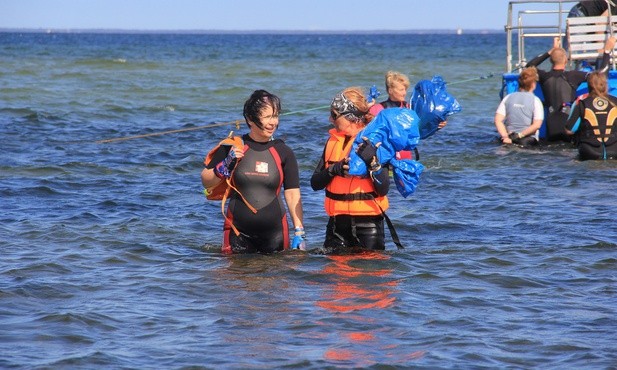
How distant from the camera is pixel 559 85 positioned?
48.8 ft

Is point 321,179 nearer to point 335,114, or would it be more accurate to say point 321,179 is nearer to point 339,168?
point 339,168

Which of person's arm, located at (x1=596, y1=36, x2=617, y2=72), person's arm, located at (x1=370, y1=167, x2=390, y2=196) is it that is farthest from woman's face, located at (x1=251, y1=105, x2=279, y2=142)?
person's arm, located at (x1=596, y1=36, x2=617, y2=72)

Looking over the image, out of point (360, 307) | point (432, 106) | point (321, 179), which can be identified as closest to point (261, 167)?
point (321, 179)

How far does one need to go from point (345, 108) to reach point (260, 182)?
0.80m

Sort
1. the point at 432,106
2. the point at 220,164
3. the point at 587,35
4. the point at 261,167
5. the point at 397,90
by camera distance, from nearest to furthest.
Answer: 1. the point at 220,164
2. the point at 261,167
3. the point at 432,106
4. the point at 397,90
5. the point at 587,35

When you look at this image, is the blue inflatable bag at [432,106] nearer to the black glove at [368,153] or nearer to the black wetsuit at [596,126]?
the black glove at [368,153]

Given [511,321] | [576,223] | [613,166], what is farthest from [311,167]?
[511,321]

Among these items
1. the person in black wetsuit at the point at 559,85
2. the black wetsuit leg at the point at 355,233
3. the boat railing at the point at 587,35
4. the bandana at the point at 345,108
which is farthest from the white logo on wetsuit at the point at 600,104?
the bandana at the point at 345,108

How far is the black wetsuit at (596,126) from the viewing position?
12891mm

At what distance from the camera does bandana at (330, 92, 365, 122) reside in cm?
689

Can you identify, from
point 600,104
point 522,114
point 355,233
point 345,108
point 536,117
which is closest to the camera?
point 345,108

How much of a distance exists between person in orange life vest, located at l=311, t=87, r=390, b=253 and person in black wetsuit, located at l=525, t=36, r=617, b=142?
8.25 metres

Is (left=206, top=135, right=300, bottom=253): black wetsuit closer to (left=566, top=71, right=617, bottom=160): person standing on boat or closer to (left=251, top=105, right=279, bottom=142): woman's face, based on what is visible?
(left=251, top=105, right=279, bottom=142): woman's face

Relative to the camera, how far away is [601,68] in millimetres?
14695
